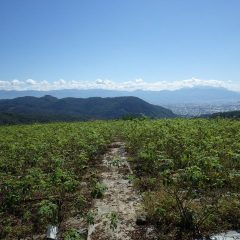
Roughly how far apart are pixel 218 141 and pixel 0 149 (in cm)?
1141

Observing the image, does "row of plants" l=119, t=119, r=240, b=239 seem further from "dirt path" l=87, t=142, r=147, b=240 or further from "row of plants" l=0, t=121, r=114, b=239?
"row of plants" l=0, t=121, r=114, b=239

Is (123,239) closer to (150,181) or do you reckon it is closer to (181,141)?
(150,181)

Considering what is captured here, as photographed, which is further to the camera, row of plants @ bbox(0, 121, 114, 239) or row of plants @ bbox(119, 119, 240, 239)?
row of plants @ bbox(0, 121, 114, 239)

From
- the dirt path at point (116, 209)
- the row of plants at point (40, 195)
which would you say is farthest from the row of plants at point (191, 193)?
the row of plants at point (40, 195)

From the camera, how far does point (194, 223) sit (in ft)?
24.8

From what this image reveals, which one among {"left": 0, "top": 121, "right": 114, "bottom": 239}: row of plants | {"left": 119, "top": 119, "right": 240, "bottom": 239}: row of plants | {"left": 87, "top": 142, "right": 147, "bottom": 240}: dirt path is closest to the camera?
{"left": 119, "top": 119, "right": 240, "bottom": 239}: row of plants

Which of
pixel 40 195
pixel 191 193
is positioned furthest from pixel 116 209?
pixel 40 195

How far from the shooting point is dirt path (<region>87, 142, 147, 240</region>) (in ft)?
25.4

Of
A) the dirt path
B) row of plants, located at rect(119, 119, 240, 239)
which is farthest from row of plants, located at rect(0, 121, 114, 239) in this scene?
row of plants, located at rect(119, 119, 240, 239)

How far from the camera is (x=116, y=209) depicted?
9.19 m

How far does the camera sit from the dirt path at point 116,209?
7752 millimetres

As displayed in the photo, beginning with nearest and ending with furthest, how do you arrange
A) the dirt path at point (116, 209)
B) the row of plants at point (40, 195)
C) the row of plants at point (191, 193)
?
the row of plants at point (191, 193) → the dirt path at point (116, 209) → the row of plants at point (40, 195)

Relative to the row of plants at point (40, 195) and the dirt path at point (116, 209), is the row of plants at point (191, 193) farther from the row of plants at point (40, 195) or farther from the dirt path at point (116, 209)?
the row of plants at point (40, 195)

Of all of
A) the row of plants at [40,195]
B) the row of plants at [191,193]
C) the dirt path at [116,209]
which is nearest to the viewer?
the row of plants at [191,193]
